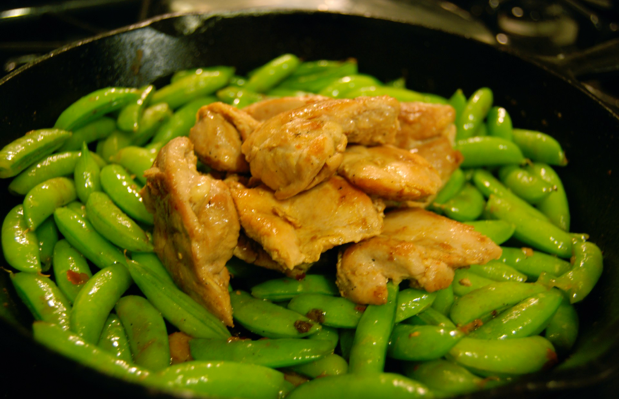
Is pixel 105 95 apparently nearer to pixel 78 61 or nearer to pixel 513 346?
pixel 78 61

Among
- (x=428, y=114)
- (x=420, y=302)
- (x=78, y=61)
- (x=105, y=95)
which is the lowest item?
(x=420, y=302)

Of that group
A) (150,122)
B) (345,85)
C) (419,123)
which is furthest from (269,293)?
(345,85)

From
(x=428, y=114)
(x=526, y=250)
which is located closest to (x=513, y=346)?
(x=526, y=250)

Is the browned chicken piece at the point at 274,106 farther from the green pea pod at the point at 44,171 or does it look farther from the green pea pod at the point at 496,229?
the green pea pod at the point at 496,229

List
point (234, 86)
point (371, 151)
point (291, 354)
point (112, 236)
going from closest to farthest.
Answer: point (291, 354) < point (112, 236) < point (371, 151) < point (234, 86)

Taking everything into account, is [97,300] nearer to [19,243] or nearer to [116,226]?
[116,226]

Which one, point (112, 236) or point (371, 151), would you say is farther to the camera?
point (371, 151)

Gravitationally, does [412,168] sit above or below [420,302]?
above
